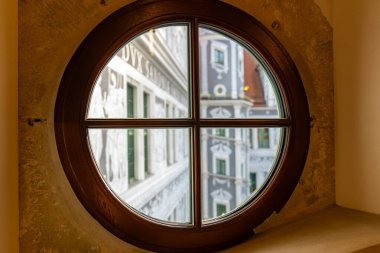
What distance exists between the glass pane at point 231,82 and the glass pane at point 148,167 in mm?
232

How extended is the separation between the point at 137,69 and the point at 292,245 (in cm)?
104

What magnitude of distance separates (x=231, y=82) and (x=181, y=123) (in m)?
0.64

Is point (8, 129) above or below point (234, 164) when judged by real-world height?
above

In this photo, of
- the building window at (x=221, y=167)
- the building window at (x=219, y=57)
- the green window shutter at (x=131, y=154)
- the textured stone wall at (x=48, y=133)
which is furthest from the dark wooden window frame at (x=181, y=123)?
the building window at (x=221, y=167)

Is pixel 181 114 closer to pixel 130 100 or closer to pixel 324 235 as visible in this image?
pixel 130 100

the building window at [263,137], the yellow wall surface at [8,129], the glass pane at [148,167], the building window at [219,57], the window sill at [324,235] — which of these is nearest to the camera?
the yellow wall surface at [8,129]

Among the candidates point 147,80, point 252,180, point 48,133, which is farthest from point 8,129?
point 252,180

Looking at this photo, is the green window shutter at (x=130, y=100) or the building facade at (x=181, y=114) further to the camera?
the green window shutter at (x=130, y=100)

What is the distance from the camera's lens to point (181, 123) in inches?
39.2

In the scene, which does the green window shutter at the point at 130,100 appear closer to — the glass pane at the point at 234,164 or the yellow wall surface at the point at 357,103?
the glass pane at the point at 234,164

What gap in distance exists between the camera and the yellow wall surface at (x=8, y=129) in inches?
29.9

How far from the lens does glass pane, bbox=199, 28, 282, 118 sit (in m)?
1.12

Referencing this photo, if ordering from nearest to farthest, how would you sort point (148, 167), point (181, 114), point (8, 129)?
point (8, 129)
point (181, 114)
point (148, 167)

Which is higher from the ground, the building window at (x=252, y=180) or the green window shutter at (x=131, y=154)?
the green window shutter at (x=131, y=154)
